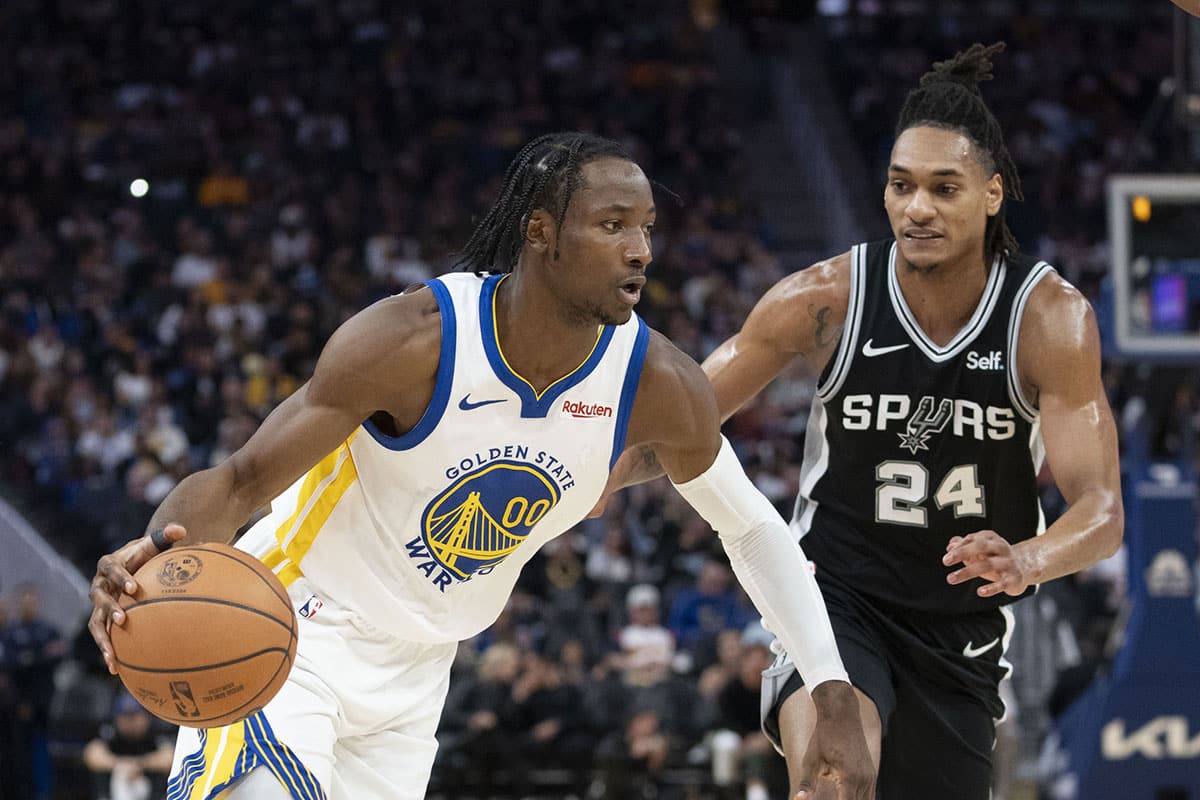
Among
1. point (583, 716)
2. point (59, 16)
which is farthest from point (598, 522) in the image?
point (59, 16)

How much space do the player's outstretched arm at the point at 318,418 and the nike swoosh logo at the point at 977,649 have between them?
5.86 feet

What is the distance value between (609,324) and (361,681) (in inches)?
38.8

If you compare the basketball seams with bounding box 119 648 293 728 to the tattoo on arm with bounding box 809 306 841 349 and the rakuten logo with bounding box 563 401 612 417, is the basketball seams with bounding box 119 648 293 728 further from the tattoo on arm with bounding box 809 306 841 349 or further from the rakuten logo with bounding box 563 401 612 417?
the tattoo on arm with bounding box 809 306 841 349

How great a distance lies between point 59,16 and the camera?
19328mm

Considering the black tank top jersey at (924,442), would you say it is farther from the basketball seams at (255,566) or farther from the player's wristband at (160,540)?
the player's wristband at (160,540)

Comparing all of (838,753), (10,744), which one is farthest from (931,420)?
(10,744)

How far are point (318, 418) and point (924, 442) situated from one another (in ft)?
5.78

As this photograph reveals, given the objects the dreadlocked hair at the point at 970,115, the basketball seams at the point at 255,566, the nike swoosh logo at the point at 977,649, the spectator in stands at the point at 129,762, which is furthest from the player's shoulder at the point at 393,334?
the spectator in stands at the point at 129,762

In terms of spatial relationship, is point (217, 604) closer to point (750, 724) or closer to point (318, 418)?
point (318, 418)

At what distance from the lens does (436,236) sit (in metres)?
16.2

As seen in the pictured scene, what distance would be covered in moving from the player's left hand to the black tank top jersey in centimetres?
78

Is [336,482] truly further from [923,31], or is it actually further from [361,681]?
[923,31]

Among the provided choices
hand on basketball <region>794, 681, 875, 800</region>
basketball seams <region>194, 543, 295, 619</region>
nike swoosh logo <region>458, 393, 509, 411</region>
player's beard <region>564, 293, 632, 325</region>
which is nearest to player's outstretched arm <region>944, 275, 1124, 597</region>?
hand on basketball <region>794, 681, 875, 800</region>

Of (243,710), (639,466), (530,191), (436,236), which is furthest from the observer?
(436,236)
